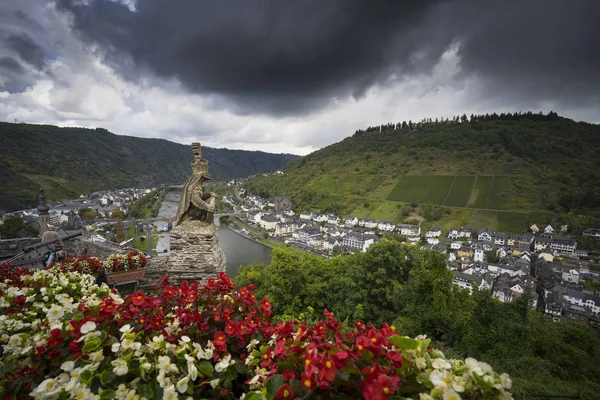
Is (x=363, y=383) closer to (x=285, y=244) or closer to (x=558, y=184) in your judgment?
(x=285, y=244)

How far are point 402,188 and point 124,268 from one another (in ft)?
313

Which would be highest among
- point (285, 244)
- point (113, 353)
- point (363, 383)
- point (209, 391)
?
point (363, 383)

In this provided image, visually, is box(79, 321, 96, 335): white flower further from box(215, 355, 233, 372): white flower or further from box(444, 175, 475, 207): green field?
box(444, 175, 475, 207): green field

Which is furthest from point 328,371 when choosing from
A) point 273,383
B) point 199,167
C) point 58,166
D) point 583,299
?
point 58,166

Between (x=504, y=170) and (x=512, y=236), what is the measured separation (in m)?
48.0

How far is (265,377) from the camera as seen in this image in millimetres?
1755

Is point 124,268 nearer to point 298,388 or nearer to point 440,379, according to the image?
point 298,388

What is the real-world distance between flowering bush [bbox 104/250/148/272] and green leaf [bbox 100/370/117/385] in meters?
6.32

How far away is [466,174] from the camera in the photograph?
93.4 metres

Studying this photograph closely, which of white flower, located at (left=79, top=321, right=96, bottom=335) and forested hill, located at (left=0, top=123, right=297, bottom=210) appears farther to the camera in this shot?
forested hill, located at (left=0, top=123, right=297, bottom=210)

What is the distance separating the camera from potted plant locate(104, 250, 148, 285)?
22.3 ft

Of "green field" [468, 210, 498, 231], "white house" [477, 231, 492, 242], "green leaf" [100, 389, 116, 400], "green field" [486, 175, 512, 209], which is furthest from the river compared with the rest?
"green field" [486, 175, 512, 209]

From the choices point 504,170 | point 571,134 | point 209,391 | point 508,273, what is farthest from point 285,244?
point 571,134

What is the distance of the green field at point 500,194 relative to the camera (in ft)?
238
